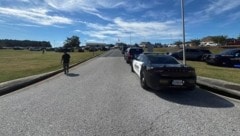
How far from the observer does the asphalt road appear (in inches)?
226

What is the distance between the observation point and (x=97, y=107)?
7.91 metres

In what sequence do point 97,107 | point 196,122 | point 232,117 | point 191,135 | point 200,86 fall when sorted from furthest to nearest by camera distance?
1. point 200,86
2. point 97,107
3. point 232,117
4. point 196,122
5. point 191,135

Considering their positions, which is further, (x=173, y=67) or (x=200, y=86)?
(x=200, y=86)

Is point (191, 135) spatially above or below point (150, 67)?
below

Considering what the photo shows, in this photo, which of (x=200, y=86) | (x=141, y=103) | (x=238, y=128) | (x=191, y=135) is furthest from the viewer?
(x=200, y=86)

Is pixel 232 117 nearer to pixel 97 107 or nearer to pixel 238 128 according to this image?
pixel 238 128

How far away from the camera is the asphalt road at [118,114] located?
5.74 meters

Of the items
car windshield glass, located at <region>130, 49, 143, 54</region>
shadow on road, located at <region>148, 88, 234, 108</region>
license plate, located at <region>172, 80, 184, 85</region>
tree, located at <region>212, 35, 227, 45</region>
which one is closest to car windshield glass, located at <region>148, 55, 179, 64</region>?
shadow on road, located at <region>148, 88, 234, 108</region>

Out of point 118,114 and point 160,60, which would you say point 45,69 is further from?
point 118,114

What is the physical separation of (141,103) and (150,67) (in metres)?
2.25

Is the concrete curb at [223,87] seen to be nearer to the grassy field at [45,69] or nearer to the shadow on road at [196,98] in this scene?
the shadow on road at [196,98]

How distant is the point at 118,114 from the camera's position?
7094 mm

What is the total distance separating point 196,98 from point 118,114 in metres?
3.53

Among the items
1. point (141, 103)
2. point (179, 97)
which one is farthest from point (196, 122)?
point (179, 97)
